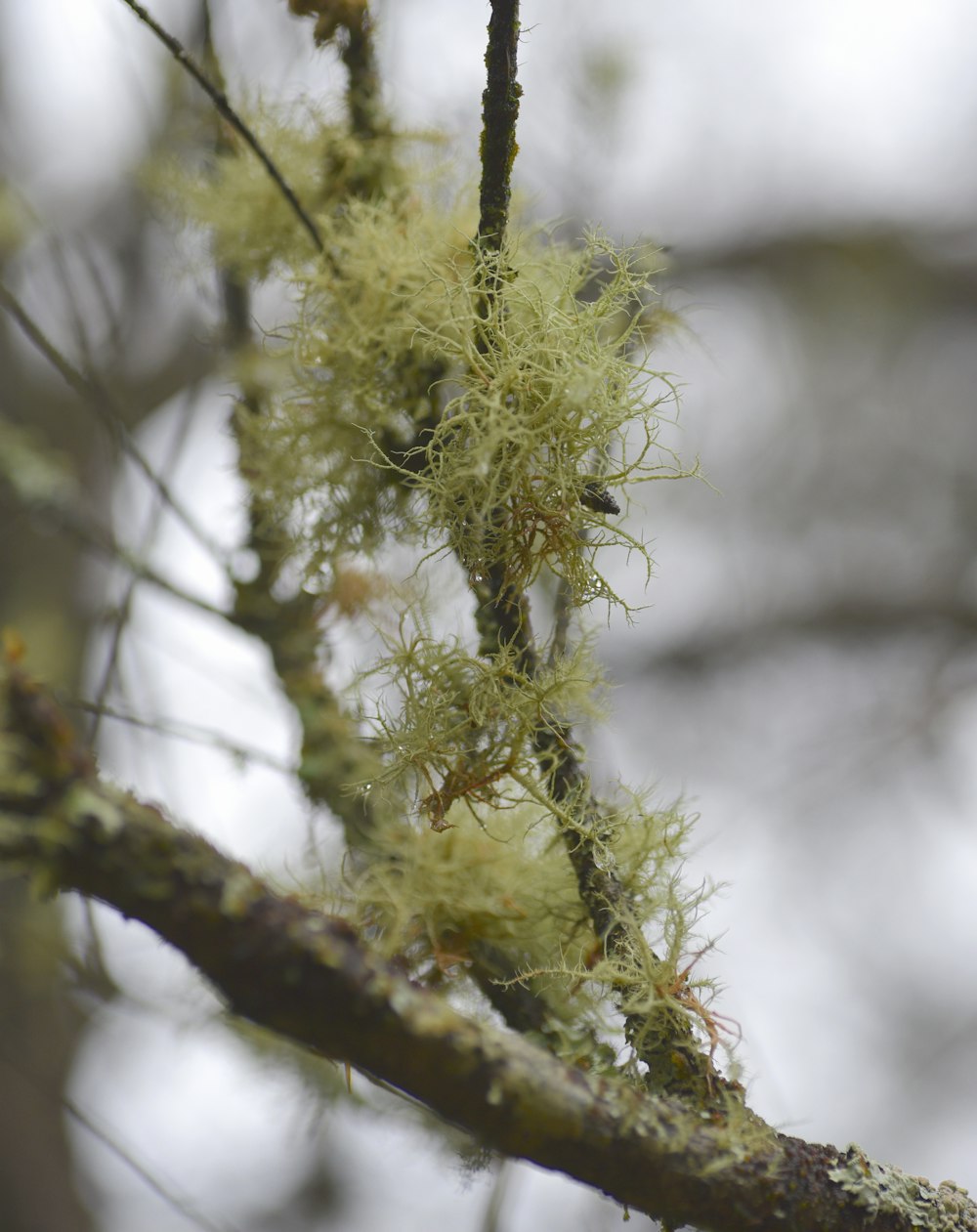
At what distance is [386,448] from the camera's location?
0.50 meters

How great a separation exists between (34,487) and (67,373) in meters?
0.27

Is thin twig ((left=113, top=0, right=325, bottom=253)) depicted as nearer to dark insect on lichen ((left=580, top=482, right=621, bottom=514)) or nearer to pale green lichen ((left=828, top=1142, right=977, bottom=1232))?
dark insect on lichen ((left=580, top=482, right=621, bottom=514))

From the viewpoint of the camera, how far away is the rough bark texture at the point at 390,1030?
0.24 metres

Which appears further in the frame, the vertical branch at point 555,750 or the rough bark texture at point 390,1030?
the vertical branch at point 555,750

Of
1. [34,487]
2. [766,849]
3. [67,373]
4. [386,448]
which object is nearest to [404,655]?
[386,448]

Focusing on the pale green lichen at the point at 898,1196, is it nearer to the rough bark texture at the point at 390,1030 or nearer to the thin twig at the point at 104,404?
the rough bark texture at the point at 390,1030

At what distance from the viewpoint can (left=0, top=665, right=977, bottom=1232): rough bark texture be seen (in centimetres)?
24

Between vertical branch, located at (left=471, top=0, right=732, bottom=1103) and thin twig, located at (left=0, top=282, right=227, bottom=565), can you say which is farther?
thin twig, located at (left=0, top=282, right=227, bottom=565)

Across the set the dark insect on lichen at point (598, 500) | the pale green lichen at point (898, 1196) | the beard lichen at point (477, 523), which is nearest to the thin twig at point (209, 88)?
the beard lichen at point (477, 523)

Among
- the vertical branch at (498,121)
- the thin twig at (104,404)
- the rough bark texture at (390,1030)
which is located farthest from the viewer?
the thin twig at (104,404)

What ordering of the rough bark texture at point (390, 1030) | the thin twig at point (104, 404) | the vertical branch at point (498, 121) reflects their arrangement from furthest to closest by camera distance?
1. the thin twig at point (104, 404)
2. the vertical branch at point (498, 121)
3. the rough bark texture at point (390, 1030)

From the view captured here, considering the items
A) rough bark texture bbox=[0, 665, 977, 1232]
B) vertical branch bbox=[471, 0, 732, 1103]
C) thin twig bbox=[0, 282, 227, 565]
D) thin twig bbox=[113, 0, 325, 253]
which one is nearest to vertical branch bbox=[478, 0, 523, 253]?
vertical branch bbox=[471, 0, 732, 1103]

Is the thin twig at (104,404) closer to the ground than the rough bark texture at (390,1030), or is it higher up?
higher up

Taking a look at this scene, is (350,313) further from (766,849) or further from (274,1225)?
(766,849)
